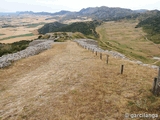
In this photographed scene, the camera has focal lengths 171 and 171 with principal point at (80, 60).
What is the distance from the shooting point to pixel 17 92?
59.3 ft

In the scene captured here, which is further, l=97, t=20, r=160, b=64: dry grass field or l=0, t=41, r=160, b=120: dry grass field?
l=97, t=20, r=160, b=64: dry grass field

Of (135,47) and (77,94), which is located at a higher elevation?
(77,94)

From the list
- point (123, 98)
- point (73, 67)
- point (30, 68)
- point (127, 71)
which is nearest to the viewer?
point (123, 98)

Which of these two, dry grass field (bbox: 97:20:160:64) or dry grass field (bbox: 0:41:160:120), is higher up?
dry grass field (bbox: 0:41:160:120)

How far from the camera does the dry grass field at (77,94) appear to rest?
12.9m

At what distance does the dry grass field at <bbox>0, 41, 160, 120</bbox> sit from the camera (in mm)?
12859

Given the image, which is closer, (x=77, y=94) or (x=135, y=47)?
(x=77, y=94)

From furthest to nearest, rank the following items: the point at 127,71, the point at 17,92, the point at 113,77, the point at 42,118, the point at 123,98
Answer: the point at 127,71 → the point at 113,77 → the point at 17,92 → the point at 123,98 → the point at 42,118

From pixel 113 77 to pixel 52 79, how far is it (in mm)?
7278

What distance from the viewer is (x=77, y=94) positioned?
15.8 m

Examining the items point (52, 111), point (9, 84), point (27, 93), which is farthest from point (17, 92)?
point (52, 111)

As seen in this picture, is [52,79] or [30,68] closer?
[52,79]

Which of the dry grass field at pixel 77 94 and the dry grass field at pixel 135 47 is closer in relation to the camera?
the dry grass field at pixel 77 94

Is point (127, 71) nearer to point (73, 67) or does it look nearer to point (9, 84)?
point (73, 67)
